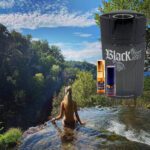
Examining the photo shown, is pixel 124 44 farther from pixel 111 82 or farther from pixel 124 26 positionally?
pixel 111 82

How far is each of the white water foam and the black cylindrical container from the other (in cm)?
95

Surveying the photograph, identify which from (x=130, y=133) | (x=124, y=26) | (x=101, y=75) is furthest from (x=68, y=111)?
(x=124, y=26)

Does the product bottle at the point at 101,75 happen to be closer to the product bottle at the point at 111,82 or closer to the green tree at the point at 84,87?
the product bottle at the point at 111,82

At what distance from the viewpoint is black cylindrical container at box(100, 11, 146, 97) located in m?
9.38

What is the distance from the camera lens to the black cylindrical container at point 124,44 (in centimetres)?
938

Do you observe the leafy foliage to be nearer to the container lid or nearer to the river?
the river

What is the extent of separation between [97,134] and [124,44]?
2299mm

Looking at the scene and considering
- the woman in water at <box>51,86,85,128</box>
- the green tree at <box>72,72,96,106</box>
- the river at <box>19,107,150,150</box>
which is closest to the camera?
the river at <box>19,107,150,150</box>

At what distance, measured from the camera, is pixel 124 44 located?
9.48m

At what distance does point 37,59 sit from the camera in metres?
64.4

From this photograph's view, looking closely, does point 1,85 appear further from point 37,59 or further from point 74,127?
point 74,127

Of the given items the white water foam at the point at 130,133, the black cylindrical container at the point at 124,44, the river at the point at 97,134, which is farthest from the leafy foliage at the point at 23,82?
the black cylindrical container at the point at 124,44

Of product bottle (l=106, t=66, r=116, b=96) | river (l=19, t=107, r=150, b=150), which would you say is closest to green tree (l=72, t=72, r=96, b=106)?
river (l=19, t=107, r=150, b=150)

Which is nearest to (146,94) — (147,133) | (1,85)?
(147,133)
